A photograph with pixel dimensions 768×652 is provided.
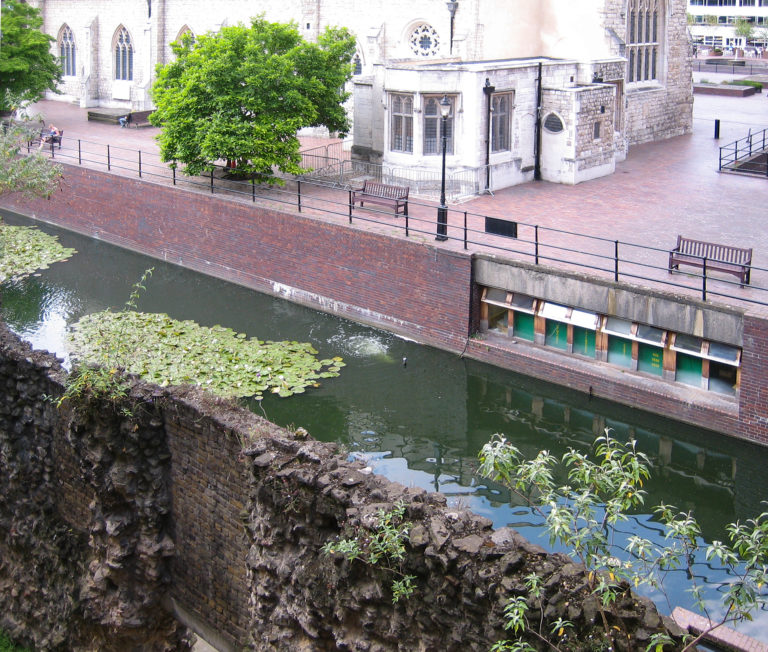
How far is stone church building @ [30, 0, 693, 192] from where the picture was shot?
30.0 m

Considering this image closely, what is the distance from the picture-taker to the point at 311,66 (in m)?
31.2

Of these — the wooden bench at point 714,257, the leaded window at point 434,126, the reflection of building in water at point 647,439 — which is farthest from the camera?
the leaded window at point 434,126

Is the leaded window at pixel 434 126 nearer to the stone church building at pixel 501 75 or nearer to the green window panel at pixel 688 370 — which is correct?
the stone church building at pixel 501 75

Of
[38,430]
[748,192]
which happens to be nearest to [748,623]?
[38,430]

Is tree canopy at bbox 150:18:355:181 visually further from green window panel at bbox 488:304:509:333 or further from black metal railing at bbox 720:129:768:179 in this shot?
black metal railing at bbox 720:129:768:179

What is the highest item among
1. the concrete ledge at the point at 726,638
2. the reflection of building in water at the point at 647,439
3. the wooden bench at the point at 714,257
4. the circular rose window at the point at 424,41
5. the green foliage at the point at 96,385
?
the circular rose window at the point at 424,41

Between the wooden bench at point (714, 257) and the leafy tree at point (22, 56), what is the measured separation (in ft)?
91.1

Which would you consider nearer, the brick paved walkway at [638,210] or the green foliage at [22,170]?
the brick paved walkway at [638,210]

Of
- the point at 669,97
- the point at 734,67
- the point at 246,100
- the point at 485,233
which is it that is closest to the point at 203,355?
the point at 485,233

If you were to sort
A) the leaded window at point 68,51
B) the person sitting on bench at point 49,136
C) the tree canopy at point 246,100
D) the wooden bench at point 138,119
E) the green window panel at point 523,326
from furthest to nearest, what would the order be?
the leaded window at point 68,51, the wooden bench at point 138,119, the person sitting on bench at point 49,136, the tree canopy at point 246,100, the green window panel at point 523,326

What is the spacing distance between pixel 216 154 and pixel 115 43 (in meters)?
26.0

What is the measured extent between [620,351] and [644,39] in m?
20.7

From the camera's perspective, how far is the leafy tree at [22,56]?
134 feet

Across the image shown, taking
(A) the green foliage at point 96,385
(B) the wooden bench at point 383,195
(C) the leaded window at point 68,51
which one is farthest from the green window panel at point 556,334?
(C) the leaded window at point 68,51
